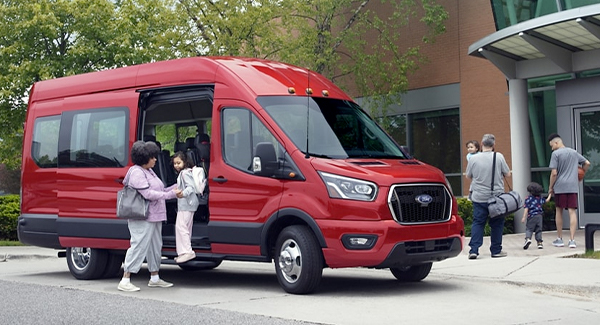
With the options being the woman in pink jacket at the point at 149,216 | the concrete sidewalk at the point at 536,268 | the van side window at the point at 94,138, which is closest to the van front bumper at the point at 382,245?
the concrete sidewalk at the point at 536,268

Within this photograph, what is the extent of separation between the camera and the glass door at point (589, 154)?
63.3ft

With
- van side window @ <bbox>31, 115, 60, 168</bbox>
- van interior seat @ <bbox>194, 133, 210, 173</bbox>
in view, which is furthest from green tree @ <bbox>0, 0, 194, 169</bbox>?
van interior seat @ <bbox>194, 133, 210, 173</bbox>

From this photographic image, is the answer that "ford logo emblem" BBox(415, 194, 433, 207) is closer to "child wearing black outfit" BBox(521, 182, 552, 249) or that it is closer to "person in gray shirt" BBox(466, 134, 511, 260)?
"person in gray shirt" BBox(466, 134, 511, 260)

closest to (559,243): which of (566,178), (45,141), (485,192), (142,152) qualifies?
(566,178)

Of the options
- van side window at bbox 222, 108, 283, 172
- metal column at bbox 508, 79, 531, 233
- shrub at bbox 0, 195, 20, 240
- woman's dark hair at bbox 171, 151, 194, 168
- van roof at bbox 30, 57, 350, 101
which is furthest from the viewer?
metal column at bbox 508, 79, 531, 233

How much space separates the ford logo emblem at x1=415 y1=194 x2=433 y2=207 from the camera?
967cm

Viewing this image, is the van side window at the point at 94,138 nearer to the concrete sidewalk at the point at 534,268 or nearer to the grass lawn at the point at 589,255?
the concrete sidewalk at the point at 534,268

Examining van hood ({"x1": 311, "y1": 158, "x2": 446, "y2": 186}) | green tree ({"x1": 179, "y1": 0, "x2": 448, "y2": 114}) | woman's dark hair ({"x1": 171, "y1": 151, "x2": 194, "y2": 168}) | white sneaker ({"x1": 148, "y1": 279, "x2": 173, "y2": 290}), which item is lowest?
white sneaker ({"x1": 148, "y1": 279, "x2": 173, "y2": 290})

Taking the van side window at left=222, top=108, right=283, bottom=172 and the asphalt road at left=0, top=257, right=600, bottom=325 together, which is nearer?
the asphalt road at left=0, top=257, right=600, bottom=325

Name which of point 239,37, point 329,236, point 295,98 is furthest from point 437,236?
point 239,37

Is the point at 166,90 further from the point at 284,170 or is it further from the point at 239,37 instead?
the point at 239,37

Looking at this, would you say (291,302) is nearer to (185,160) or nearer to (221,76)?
(185,160)

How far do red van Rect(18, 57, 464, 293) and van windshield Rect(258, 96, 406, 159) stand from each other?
19mm

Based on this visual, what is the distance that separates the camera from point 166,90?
451 inches
